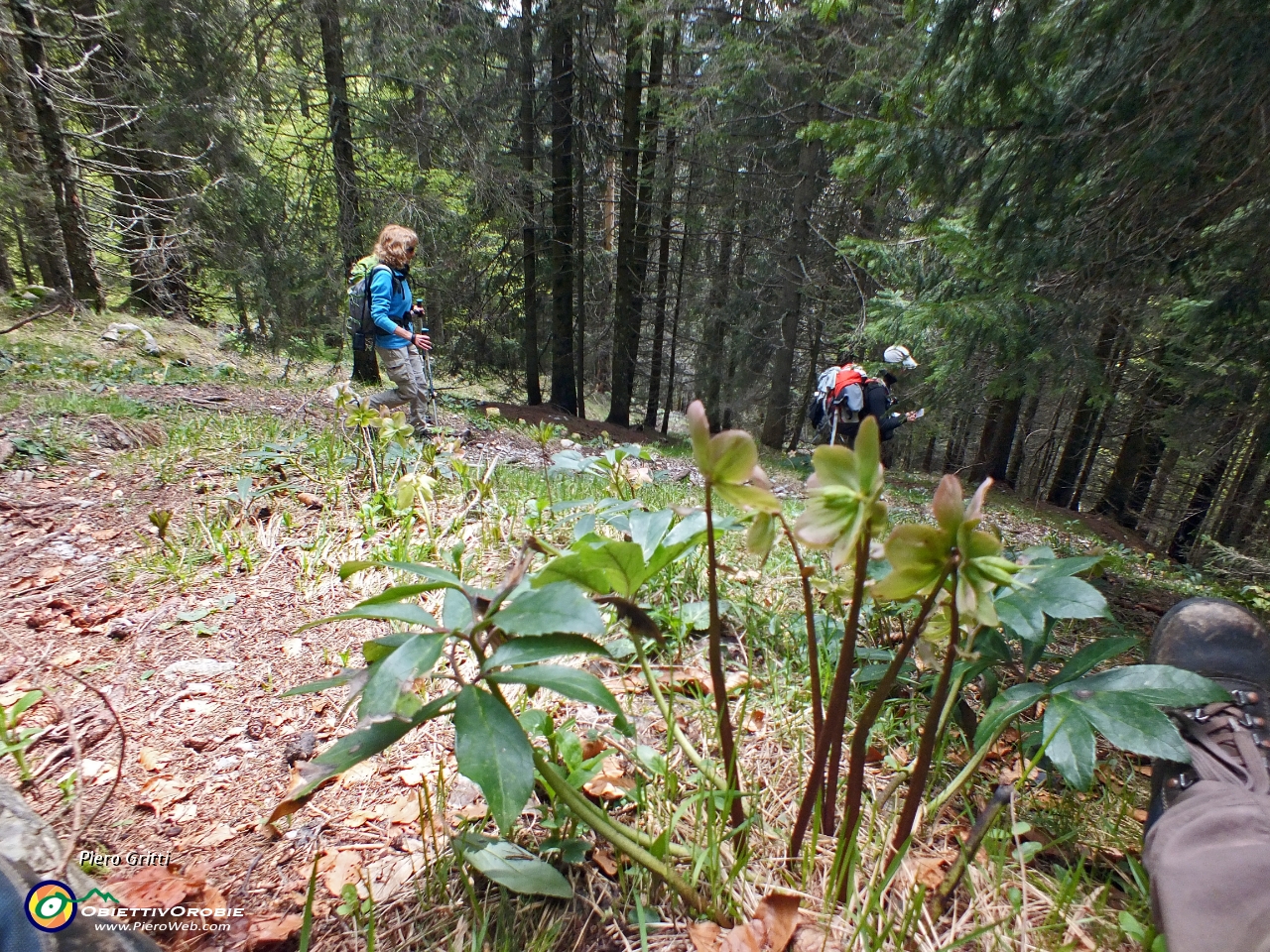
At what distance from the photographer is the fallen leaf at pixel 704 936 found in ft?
2.66

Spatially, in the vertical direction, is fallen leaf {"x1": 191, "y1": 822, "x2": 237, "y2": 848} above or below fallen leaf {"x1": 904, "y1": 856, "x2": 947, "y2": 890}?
below

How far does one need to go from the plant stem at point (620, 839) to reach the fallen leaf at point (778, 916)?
0.06 m

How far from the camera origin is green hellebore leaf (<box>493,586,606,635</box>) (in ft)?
2.05

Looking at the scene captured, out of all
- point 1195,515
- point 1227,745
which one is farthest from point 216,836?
point 1195,515

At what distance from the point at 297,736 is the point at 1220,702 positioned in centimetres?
202

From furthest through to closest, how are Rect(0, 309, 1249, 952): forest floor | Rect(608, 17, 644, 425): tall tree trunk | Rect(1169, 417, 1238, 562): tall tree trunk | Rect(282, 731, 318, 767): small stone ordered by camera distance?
Rect(608, 17, 644, 425): tall tree trunk, Rect(1169, 417, 1238, 562): tall tree trunk, Rect(282, 731, 318, 767): small stone, Rect(0, 309, 1249, 952): forest floor

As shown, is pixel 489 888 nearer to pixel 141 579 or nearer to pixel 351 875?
pixel 351 875

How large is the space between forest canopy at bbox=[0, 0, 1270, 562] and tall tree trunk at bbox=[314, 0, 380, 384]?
0.05m

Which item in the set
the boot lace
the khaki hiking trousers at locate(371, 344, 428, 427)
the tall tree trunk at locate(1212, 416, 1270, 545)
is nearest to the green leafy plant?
the boot lace

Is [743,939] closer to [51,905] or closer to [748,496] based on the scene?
[748,496]

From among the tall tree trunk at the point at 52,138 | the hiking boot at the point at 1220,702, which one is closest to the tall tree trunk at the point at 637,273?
the tall tree trunk at the point at 52,138

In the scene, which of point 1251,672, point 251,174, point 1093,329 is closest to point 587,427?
point 251,174

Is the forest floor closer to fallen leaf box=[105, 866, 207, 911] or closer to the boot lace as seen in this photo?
fallen leaf box=[105, 866, 207, 911]

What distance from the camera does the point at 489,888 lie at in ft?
3.04
